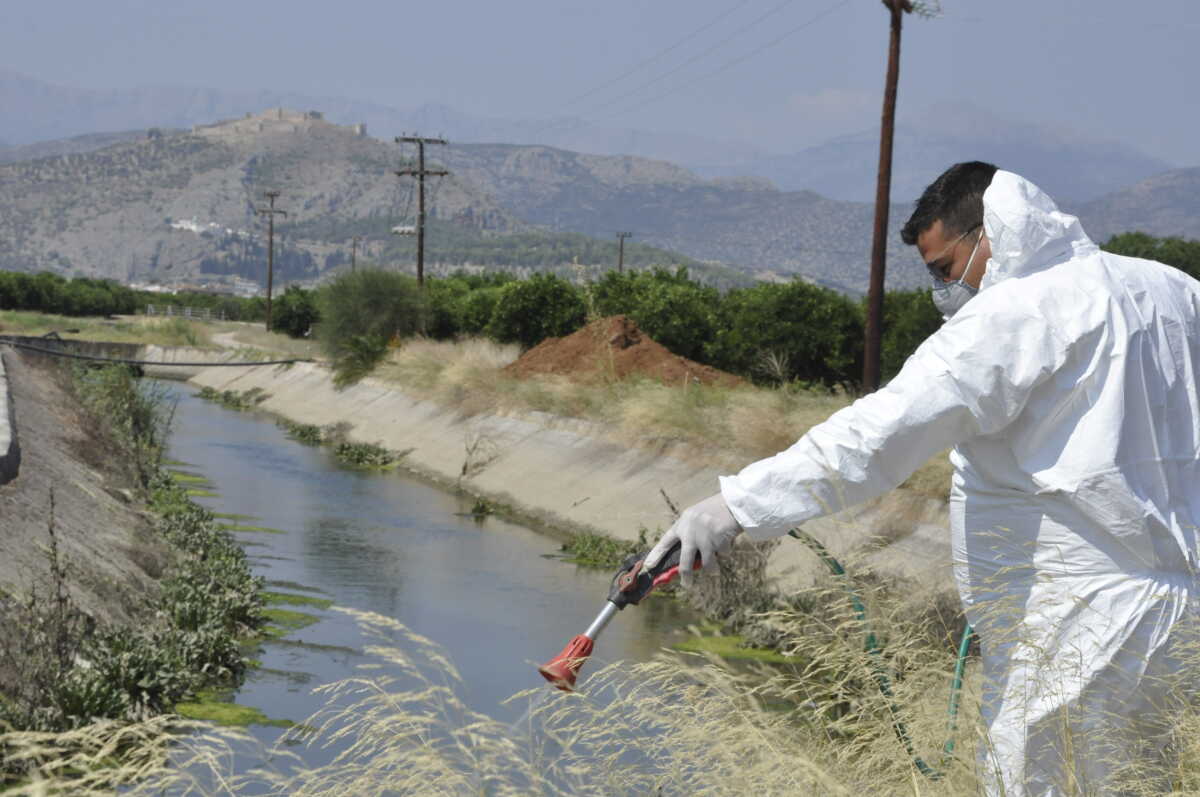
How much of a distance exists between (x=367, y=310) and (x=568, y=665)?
43388mm

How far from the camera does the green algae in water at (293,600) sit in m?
14.8

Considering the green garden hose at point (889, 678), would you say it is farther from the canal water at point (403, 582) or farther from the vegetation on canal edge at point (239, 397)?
the vegetation on canal edge at point (239, 397)

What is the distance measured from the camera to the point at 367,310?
45.6 m

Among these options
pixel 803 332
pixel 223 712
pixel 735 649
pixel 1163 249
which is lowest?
pixel 735 649

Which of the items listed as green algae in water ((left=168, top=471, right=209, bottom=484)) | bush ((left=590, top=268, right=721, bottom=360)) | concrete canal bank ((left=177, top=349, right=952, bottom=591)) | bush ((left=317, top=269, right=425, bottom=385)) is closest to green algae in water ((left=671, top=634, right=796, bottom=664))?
concrete canal bank ((left=177, top=349, right=952, bottom=591))

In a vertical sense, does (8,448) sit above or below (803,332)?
below

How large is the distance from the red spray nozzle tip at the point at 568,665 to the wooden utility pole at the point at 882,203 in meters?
21.8

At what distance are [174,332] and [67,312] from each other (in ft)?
105

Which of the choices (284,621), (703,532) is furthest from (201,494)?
(703,532)

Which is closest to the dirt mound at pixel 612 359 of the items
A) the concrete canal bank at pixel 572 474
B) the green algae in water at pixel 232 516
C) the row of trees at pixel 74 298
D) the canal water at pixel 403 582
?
the concrete canal bank at pixel 572 474

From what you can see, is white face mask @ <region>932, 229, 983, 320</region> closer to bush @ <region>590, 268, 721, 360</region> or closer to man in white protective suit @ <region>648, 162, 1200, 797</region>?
man in white protective suit @ <region>648, 162, 1200, 797</region>

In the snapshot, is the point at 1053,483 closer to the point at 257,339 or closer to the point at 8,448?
the point at 8,448

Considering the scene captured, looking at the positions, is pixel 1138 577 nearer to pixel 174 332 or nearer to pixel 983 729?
pixel 983 729

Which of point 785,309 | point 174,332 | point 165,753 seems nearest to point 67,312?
point 174,332
